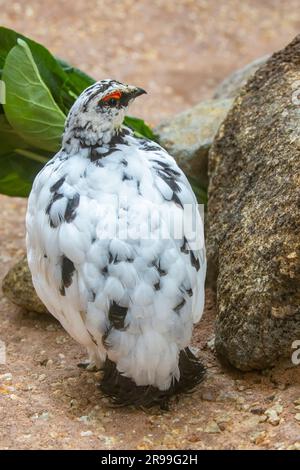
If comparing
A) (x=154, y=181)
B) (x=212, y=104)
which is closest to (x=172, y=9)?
(x=212, y=104)

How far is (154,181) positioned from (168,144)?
1779 mm

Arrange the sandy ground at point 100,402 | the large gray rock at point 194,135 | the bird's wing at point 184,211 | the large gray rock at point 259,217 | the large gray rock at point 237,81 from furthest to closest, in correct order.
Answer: the large gray rock at point 237,81 → the large gray rock at point 194,135 → the large gray rock at point 259,217 → the bird's wing at point 184,211 → the sandy ground at point 100,402

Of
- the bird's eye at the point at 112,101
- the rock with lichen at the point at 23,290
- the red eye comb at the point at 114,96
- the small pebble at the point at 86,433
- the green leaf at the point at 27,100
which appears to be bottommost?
the small pebble at the point at 86,433

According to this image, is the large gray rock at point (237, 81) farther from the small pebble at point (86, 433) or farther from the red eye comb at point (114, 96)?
the small pebble at point (86, 433)

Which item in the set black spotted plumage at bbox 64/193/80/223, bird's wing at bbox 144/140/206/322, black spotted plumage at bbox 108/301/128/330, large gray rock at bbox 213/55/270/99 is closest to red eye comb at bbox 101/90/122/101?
bird's wing at bbox 144/140/206/322

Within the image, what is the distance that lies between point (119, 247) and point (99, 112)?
1.97ft

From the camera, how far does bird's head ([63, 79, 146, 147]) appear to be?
12.2 ft

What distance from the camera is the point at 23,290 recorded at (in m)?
4.96

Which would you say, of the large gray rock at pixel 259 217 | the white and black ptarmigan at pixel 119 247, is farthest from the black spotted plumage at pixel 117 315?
the large gray rock at pixel 259 217

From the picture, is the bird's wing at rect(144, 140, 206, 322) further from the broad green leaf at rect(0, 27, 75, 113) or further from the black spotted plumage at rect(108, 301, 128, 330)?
the broad green leaf at rect(0, 27, 75, 113)

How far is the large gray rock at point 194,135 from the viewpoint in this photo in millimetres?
5402

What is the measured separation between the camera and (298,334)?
12.8ft

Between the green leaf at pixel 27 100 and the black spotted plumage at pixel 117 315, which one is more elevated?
the green leaf at pixel 27 100

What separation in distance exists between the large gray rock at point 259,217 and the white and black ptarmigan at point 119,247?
0.30m
